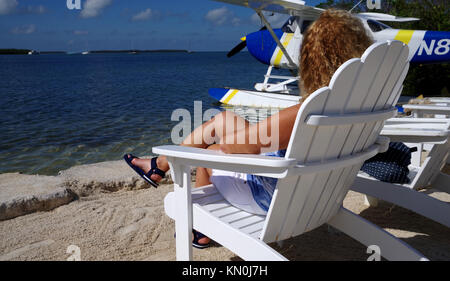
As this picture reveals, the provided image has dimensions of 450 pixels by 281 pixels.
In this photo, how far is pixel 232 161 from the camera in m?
1.46

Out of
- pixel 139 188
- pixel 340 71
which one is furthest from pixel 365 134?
pixel 139 188

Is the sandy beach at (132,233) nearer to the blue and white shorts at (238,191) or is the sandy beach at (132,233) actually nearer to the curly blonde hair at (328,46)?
the blue and white shorts at (238,191)

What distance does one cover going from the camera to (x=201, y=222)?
1.70 meters

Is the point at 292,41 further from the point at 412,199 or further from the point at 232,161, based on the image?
the point at 232,161

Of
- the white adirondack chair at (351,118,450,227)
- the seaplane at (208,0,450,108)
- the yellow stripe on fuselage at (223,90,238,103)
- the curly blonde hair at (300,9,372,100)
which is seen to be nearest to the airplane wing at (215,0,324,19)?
the seaplane at (208,0,450,108)

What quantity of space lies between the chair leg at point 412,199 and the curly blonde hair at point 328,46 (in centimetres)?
91

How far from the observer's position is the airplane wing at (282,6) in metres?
9.43

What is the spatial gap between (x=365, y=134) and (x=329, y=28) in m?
0.46

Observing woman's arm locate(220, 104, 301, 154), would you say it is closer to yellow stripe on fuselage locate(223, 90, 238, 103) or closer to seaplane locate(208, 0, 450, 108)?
seaplane locate(208, 0, 450, 108)

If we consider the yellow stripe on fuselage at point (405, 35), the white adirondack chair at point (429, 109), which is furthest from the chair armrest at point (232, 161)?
the yellow stripe on fuselage at point (405, 35)

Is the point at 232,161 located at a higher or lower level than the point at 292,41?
lower

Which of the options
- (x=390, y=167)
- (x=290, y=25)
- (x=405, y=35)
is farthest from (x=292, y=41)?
(x=390, y=167)

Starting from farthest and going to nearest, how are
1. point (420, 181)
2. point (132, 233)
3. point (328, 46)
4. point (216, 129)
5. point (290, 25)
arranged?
1. point (290, 25)
2. point (132, 233)
3. point (420, 181)
4. point (216, 129)
5. point (328, 46)

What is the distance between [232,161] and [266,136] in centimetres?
23
